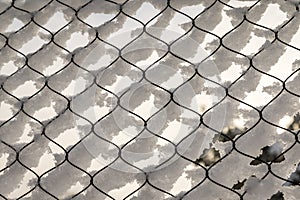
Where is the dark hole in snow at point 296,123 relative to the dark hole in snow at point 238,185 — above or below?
above

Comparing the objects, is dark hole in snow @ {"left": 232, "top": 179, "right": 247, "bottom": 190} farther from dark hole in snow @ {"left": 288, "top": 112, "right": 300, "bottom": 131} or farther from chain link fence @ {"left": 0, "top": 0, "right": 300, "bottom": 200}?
dark hole in snow @ {"left": 288, "top": 112, "right": 300, "bottom": 131}

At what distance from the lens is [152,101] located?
1021 millimetres

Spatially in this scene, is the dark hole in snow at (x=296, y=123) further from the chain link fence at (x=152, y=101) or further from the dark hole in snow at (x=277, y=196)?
the dark hole in snow at (x=277, y=196)

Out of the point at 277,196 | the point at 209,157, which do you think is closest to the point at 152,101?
the point at 209,157

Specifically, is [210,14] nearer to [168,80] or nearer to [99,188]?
[168,80]

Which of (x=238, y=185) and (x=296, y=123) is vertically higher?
(x=296, y=123)

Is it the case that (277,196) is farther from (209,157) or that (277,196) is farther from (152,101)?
(152,101)

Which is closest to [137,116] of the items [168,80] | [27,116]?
[168,80]

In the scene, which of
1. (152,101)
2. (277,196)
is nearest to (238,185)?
(277,196)

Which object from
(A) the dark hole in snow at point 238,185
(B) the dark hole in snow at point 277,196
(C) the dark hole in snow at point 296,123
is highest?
(C) the dark hole in snow at point 296,123

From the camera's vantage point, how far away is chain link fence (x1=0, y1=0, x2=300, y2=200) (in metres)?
0.96

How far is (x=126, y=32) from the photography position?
109 cm

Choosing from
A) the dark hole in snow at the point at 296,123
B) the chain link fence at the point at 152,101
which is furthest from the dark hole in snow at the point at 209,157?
the dark hole in snow at the point at 296,123

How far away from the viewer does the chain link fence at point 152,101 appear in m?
0.96
